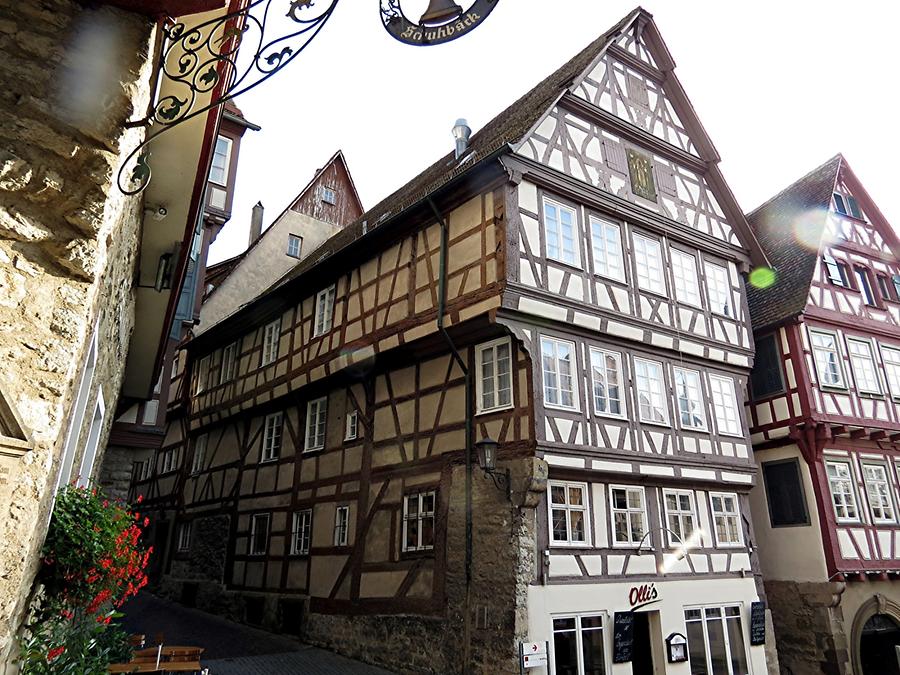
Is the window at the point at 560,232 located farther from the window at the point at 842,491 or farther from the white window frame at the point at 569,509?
the window at the point at 842,491

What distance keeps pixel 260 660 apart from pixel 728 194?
1387 centimetres

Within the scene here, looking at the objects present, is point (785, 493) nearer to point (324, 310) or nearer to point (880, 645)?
point (880, 645)

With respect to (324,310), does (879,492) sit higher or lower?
lower

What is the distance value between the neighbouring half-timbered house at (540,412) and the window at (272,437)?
61 centimetres

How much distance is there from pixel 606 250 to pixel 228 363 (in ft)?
39.6

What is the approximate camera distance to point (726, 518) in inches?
514

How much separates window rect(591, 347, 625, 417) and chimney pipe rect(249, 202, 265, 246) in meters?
18.5

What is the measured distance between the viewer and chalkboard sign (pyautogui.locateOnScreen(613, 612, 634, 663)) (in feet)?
34.5

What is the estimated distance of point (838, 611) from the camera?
1395 centimetres

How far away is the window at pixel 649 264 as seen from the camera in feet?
43.4

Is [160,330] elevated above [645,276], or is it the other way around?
[645,276]

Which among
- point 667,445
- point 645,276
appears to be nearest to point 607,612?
point 667,445

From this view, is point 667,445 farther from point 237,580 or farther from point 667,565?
point 237,580

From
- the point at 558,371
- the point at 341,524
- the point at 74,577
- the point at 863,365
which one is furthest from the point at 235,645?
the point at 863,365
